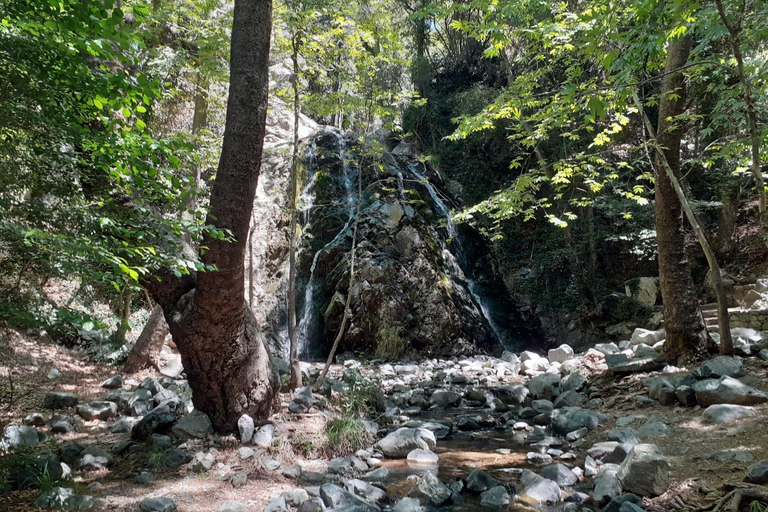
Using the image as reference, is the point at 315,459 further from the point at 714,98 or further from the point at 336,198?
the point at 714,98

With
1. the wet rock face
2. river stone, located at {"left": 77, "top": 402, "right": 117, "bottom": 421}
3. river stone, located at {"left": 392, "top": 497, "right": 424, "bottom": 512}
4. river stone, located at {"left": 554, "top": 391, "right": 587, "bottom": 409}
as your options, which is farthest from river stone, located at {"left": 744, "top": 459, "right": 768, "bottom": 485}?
the wet rock face

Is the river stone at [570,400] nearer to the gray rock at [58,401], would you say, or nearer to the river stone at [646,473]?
the river stone at [646,473]

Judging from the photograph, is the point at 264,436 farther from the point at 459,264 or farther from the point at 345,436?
the point at 459,264

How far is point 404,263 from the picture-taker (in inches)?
485

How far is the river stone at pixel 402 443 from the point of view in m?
5.18

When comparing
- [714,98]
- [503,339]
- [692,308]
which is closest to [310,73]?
[692,308]

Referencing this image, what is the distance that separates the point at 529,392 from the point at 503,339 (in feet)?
17.7

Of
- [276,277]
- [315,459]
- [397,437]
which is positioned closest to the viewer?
[315,459]

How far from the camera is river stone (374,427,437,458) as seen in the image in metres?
5.18

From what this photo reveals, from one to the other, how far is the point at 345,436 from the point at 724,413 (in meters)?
3.96

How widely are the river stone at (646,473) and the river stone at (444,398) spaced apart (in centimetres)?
406

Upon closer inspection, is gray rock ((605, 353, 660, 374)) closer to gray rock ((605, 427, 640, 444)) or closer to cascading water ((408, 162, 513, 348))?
gray rock ((605, 427, 640, 444))

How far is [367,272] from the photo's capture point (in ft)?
39.2

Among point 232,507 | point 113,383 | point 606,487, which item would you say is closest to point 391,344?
point 113,383
